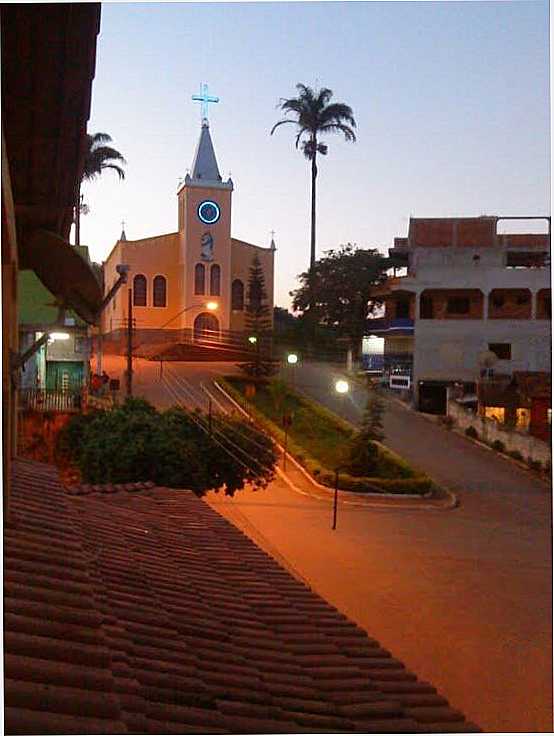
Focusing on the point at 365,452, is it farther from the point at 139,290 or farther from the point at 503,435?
the point at 139,290

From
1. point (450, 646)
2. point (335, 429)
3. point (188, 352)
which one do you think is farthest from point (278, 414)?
point (450, 646)

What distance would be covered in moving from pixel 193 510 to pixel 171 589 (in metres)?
1.68

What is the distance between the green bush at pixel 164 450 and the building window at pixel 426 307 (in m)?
11.2

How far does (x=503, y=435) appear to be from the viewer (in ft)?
41.8

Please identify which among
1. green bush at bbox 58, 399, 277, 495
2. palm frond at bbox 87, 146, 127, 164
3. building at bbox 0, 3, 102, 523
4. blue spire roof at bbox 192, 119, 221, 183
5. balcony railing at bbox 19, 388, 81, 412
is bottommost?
green bush at bbox 58, 399, 277, 495

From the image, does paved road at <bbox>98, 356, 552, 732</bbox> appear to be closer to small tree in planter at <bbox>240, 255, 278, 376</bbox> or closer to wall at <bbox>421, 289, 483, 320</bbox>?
small tree in planter at <bbox>240, 255, 278, 376</bbox>

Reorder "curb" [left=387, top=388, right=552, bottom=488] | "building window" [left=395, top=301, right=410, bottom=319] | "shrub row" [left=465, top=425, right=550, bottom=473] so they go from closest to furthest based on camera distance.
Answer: "curb" [left=387, top=388, right=552, bottom=488], "shrub row" [left=465, top=425, right=550, bottom=473], "building window" [left=395, top=301, right=410, bottom=319]

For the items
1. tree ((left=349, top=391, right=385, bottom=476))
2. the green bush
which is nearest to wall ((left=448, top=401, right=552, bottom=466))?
tree ((left=349, top=391, right=385, bottom=476))

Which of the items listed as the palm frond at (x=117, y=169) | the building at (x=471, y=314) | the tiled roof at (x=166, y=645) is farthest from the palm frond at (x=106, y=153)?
the tiled roof at (x=166, y=645)

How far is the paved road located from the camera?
4.36 metres

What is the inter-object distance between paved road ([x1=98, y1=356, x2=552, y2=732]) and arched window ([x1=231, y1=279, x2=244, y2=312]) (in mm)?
10344

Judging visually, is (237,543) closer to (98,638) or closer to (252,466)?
(98,638)

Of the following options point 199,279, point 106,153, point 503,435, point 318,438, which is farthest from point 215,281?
point 503,435

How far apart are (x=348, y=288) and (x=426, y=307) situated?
297 cm
